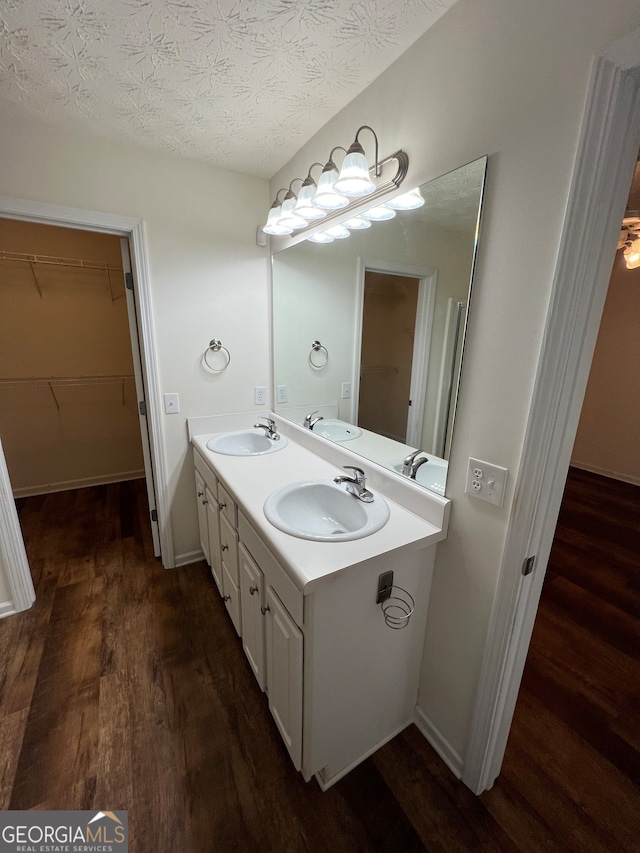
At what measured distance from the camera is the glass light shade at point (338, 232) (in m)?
1.59

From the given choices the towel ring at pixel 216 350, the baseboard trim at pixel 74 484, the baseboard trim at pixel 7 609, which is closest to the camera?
the baseboard trim at pixel 7 609

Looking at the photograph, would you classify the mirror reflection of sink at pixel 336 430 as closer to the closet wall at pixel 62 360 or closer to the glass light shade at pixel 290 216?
the glass light shade at pixel 290 216

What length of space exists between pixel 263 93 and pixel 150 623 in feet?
8.13

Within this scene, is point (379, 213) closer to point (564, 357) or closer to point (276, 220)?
point (276, 220)

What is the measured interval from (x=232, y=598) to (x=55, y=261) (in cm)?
310

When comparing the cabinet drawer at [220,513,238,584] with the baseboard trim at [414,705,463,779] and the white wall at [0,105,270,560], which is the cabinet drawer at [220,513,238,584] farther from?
the baseboard trim at [414,705,463,779]

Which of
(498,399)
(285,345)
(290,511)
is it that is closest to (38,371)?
(285,345)

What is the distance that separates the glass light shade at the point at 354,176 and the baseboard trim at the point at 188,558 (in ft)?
7.32

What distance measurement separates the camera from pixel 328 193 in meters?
1.27

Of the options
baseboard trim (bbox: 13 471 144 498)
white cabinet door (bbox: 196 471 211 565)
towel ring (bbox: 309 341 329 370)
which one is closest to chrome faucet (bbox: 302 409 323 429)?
towel ring (bbox: 309 341 329 370)

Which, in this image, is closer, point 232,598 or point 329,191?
point 329,191

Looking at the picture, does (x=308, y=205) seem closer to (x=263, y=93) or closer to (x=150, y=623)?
(x=263, y=93)

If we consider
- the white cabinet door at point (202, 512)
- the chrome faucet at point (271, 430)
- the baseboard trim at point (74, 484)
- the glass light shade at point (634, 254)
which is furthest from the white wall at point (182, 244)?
the glass light shade at point (634, 254)

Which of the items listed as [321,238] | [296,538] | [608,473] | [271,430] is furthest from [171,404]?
[608,473]
